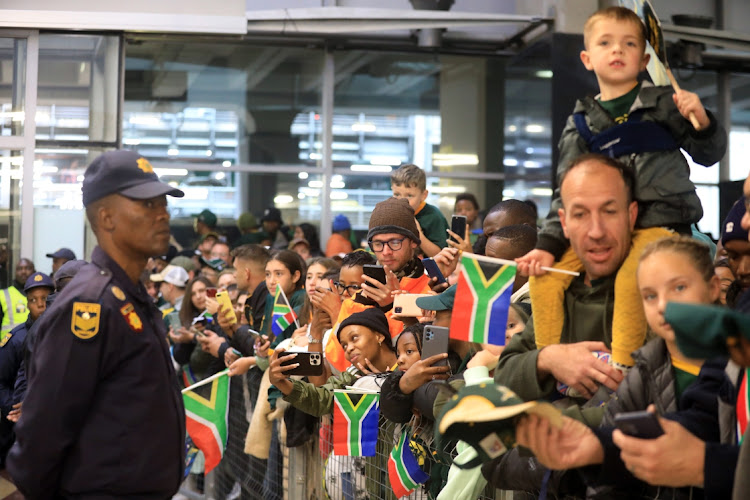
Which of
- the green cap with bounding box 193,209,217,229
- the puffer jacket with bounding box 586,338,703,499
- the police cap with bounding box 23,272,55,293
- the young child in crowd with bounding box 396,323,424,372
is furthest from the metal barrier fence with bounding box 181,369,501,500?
the green cap with bounding box 193,209,217,229

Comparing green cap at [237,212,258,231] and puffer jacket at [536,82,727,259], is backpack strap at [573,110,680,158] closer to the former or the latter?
puffer jacket at [536,82,727,259]

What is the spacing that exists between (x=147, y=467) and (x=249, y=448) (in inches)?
126

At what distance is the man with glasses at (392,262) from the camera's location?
5398 mm

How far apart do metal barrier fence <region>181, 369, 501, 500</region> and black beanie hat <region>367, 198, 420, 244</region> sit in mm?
1106

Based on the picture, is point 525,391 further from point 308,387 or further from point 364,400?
point 308,387

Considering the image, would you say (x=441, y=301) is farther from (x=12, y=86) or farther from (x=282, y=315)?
(x=12, y=86)

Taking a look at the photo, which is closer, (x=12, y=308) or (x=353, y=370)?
(x=353, y=370)

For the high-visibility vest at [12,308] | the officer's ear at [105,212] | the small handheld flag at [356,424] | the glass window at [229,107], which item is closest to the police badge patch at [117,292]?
the officer's ear at [105,212]

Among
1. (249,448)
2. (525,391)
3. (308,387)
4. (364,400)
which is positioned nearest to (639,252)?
(525,391)

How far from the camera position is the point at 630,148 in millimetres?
3420

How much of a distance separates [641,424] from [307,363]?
9.75 ft

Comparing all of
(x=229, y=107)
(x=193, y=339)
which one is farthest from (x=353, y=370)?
(x=229, y=107)

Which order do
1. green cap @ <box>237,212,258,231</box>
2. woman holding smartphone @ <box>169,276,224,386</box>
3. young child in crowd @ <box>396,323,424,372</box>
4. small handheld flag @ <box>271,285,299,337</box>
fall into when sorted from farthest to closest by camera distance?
green cap @ <box>237,212,258,231</box>
woman holding smartphone @ <box>169,276,224,386</box>
small handheld flag @ <box>271,285,299,337</box>
young child in crowd @ <box>396,323,424,372</box>

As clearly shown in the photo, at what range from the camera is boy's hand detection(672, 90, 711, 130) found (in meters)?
3.26
